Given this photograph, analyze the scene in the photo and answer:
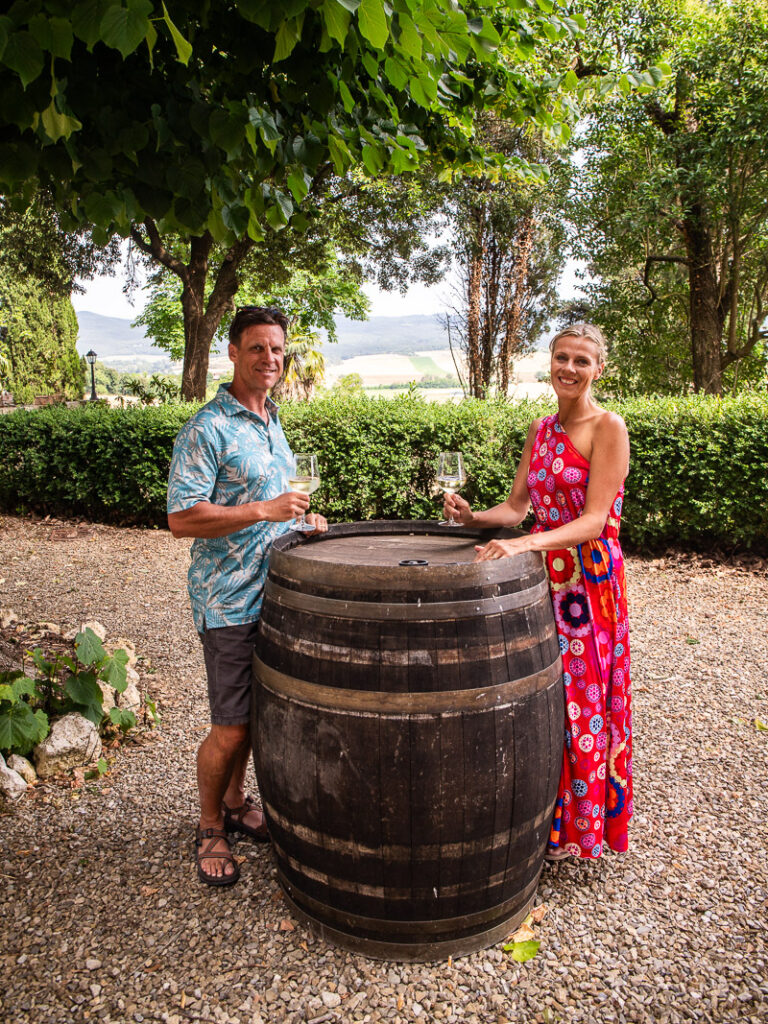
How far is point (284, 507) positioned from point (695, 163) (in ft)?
45.6

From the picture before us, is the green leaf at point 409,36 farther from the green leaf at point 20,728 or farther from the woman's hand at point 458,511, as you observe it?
the green leaf at point 20,728

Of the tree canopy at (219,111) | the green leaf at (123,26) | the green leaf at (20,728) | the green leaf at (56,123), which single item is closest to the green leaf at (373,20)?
the tree canopy at (219,111)

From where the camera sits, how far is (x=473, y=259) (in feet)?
77.8

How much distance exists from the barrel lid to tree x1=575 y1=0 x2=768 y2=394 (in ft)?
36.4

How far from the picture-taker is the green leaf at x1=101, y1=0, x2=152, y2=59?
1.91m

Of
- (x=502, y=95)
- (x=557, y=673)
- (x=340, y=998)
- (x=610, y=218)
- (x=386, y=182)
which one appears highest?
(x=386, y=182)

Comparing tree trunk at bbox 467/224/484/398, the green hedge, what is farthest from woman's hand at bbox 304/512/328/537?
tree trunk at bbox 467/224/484/398

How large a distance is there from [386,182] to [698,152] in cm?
625

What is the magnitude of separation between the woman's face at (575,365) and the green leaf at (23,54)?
2.02 m

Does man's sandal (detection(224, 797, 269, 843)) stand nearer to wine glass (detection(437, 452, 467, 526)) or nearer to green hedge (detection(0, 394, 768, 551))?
wine glass (detection(437, 452, 467, 526))

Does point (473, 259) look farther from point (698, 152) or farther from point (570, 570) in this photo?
point (570, 570)

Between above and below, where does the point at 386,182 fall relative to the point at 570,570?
above

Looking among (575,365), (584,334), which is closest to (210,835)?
(575,365)

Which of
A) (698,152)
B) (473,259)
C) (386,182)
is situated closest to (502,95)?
(698,152)
